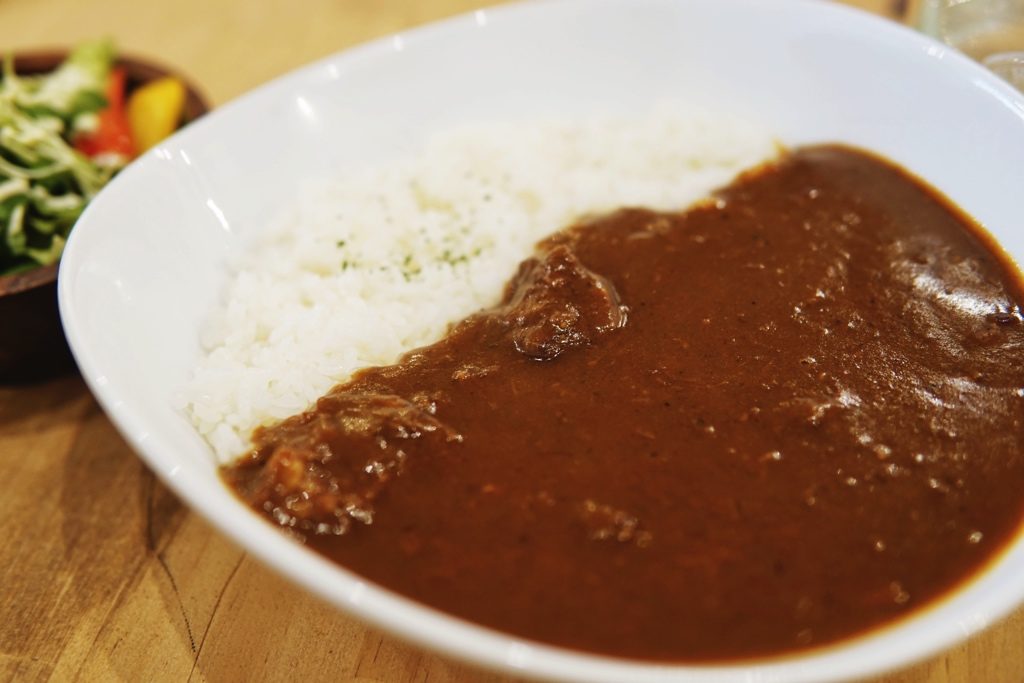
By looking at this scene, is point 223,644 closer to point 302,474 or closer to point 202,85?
point 302,474

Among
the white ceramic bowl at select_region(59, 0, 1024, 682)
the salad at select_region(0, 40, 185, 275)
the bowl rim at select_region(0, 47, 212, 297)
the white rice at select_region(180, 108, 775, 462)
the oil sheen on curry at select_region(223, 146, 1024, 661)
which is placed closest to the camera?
the white ceramic bowl at select_region(59, 0, 1024, 682)

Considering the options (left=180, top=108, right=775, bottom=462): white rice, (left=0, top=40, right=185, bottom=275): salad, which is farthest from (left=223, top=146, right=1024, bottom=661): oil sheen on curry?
(left=0, top=40, right=185, bottom=275): salad

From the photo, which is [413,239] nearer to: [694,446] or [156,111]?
[156,111]

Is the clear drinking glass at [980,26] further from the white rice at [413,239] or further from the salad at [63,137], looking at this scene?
the salad at [63,137]

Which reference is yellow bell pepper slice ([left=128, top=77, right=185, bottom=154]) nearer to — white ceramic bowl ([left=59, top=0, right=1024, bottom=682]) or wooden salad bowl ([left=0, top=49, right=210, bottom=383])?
white ceramic bowl ([left=59, top=0, right=1024, bottom=682])

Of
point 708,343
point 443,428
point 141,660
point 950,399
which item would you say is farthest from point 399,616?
point 950,399

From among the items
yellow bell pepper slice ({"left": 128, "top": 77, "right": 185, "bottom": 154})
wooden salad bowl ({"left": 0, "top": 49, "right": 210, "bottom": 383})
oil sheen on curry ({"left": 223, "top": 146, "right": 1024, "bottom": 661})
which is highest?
oil sheen on curry ({"left": 223, "top": 146, "right": 1024, "bottom": 661})

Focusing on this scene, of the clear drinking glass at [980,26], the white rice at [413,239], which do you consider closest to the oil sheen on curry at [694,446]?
the white rice at [413,239]
